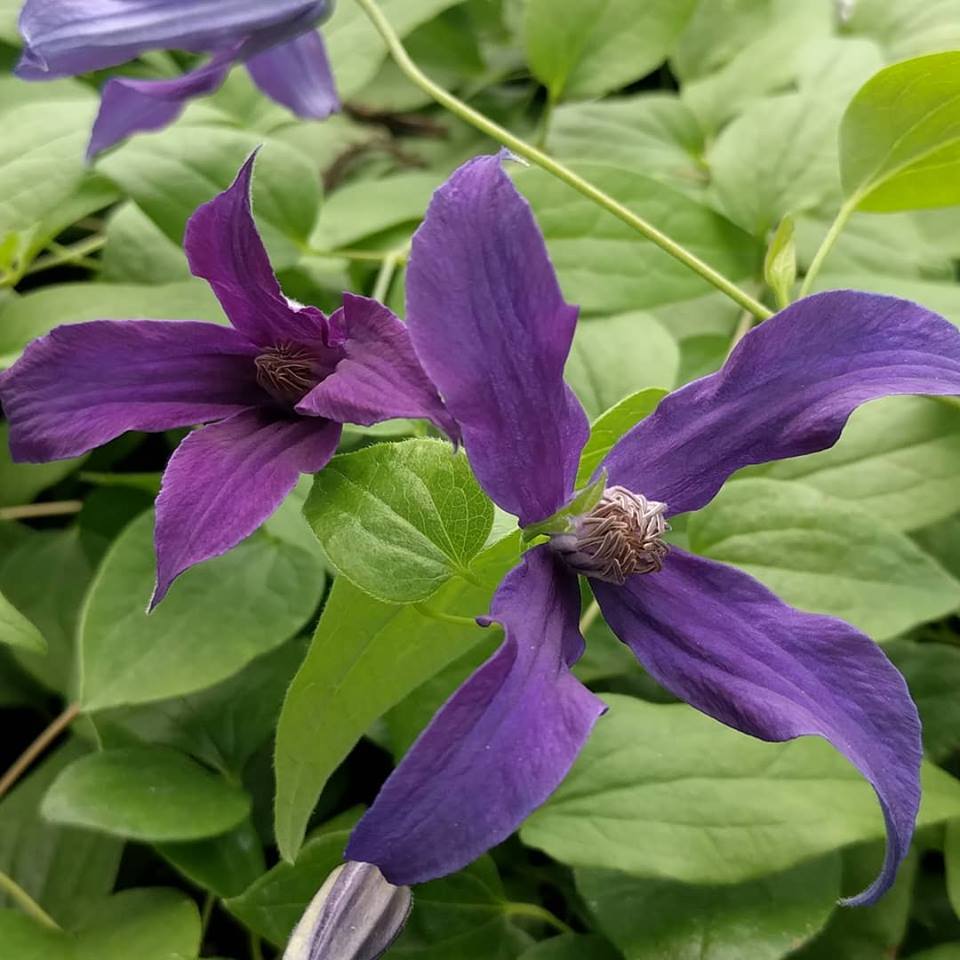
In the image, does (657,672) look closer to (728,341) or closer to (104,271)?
(728,341)

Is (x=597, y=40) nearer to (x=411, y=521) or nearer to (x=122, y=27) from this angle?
(x=122, y=27)

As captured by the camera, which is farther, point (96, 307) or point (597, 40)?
point (597, 40)

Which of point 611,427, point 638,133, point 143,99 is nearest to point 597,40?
point 638,133

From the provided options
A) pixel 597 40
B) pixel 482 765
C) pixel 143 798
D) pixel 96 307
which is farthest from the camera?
pixel 597 40

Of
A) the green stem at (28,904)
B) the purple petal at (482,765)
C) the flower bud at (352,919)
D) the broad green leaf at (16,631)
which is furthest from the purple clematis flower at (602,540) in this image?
the green stem at (28,904)

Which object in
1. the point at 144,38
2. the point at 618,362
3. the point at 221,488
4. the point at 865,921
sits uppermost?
the point at 144,38

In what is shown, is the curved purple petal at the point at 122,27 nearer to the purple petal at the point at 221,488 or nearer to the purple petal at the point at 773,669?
the purple petal at the point at 221,488

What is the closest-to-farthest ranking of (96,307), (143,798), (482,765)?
1. (482,765)
2. (143,798)
3. (96,307)
